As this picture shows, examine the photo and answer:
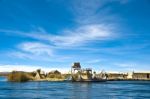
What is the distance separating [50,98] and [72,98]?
4487 mm

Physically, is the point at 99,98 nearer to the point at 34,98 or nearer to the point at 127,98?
the point at 127,98

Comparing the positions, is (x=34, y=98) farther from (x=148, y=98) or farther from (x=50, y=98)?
(x=148, y=98)

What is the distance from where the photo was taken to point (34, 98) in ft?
238

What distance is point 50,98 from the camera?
72.4m

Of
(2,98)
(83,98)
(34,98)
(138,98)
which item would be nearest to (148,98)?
(138,98)

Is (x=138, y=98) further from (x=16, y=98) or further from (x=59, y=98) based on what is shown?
(x=16, y=98)

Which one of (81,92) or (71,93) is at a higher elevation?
(81,92)

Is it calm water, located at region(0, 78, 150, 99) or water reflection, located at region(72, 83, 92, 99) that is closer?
calm water, located at region(0, 78, 150, 99)

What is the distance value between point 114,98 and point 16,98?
20.2 metres

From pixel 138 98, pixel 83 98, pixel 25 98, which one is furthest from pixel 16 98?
pixel 138 98

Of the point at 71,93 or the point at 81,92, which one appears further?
the point at 81,92

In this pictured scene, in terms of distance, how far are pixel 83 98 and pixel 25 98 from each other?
11.8 m

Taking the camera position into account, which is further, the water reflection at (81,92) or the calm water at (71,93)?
the water reflection at (81,92)

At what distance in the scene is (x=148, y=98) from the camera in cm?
7544
